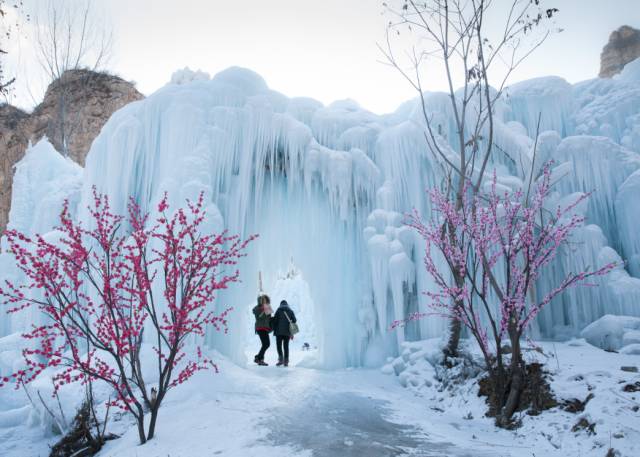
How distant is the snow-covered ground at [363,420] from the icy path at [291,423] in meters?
0.01

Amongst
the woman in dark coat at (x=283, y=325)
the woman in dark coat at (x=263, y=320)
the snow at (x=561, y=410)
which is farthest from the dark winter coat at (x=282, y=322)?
the snow at (x=561, y=410)

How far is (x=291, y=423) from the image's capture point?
12.3 feet

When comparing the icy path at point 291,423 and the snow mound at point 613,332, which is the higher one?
the snow mound at point 613,332

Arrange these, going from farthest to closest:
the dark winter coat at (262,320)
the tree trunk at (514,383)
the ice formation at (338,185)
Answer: the dark winter coat at (262,320)
the ice formation at (338,185)
the tree trunk at (514,383)

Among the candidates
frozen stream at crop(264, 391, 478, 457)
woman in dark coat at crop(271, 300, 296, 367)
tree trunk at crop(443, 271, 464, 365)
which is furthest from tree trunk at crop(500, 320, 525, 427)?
woman in dark coat at crop(271, 300, 296, 367)

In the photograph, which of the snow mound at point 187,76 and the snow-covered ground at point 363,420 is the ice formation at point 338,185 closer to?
the snow mound at point 187,76

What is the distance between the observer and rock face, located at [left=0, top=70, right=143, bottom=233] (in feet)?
55.6

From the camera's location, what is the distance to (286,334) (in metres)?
7.57

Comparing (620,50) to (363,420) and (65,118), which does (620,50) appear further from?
(65,118)

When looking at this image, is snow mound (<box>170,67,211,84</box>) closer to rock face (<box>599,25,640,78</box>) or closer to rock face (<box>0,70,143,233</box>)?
rock face (<box>0,70,143,233</box>)

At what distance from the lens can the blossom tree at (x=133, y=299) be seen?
10.9 ft

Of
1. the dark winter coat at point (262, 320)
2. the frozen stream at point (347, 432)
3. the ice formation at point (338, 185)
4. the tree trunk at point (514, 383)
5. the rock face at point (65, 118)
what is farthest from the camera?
the rock face at point (65, 118)

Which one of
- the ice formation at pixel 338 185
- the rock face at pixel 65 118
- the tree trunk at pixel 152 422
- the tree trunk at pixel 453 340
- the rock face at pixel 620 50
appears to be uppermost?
the rock face at pixel 620 50

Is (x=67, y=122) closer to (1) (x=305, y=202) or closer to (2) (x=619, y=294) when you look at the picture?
(1) (x=305, y=202)
